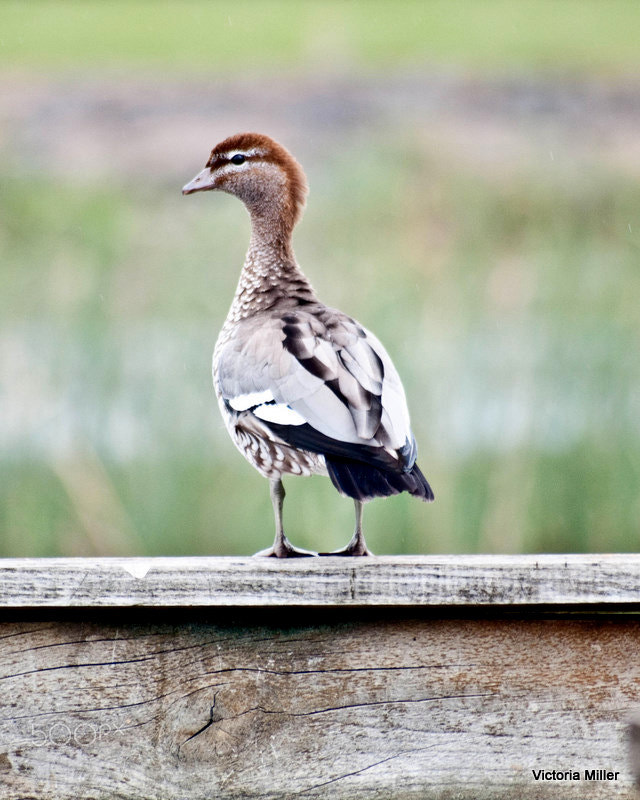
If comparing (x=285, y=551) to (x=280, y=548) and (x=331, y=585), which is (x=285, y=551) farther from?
(x=331, y=585)

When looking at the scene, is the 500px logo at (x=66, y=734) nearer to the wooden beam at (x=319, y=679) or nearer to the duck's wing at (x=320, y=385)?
the wooden beam at (x=319, y=679)

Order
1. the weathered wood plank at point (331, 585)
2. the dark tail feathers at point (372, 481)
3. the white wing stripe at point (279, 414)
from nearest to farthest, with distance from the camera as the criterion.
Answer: the weathered wood plank at point (331, 585) → the dark tail feathers at point (372, 481) → the white wing stripe at point (279, 414)

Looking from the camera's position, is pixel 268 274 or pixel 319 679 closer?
pixel 319 679

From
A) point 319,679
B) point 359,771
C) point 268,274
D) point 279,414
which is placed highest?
point 268,274

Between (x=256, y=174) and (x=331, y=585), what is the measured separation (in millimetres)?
1224

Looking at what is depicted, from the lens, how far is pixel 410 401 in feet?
10.1

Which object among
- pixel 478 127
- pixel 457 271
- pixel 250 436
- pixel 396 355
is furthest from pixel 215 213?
pixel 478 127

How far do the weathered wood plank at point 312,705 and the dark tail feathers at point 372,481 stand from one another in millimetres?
245

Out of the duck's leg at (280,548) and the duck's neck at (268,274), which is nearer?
the duck's leg at (280,548)

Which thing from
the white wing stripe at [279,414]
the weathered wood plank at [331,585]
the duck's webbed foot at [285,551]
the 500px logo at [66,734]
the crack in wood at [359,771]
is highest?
the white wing stripe at [279,414]

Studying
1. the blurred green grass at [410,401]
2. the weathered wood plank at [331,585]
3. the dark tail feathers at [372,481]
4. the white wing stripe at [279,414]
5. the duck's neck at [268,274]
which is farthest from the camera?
the blurred green grass at [410,401]

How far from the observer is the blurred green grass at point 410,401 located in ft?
9.50

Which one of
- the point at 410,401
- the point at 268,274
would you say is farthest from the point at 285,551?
the point at 410,401

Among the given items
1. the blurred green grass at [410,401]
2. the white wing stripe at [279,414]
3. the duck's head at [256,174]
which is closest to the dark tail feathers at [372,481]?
the white wing stripe at [279,414]
